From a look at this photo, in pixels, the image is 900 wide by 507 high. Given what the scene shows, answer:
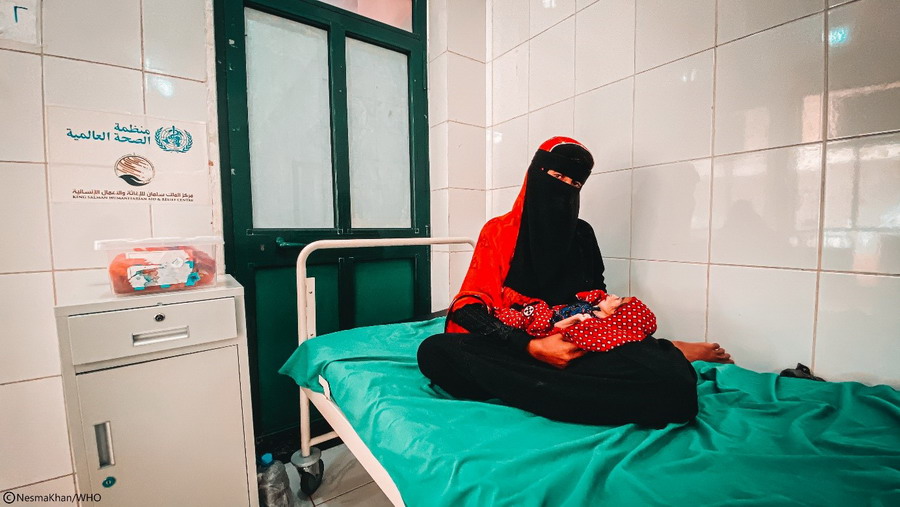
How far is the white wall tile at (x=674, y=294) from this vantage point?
4.32 ft

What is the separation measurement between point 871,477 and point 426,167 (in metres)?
1.95

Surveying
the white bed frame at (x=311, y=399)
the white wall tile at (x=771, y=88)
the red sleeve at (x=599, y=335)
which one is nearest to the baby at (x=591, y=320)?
the red sleeve at (x=599, y=335)

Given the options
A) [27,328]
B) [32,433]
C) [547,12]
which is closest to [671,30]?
[547,12]

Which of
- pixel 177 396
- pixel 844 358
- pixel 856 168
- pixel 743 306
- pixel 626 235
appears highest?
pixel 856 168

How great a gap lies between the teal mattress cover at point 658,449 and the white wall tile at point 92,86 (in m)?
1.32

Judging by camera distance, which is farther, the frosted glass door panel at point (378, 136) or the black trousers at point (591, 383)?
the frosted glass door panel at point (378, 136)

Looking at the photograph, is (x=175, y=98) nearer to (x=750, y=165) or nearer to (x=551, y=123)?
(x=551, y=123)

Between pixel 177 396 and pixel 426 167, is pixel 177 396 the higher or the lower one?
the lower one

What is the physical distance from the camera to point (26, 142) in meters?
1.22

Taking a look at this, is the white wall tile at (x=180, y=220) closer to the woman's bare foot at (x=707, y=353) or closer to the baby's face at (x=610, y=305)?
the baby's face at (x=610, y=305)

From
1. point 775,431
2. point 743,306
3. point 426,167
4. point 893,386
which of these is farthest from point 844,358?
point 426,167

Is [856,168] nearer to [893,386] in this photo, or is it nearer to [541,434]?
[893,386]

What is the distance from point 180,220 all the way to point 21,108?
54cm

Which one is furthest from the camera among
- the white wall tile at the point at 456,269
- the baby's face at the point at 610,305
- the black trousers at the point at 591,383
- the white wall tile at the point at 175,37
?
the white wall tile at the point at 456,269
